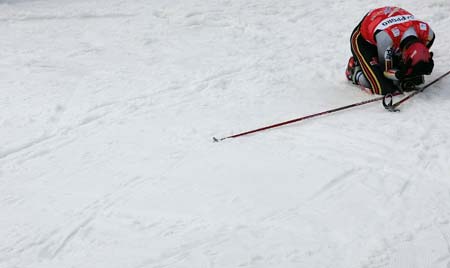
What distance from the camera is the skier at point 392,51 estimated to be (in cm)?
498

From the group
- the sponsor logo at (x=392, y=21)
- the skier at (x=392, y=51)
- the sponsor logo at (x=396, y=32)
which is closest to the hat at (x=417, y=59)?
the skier at (x=392, y=51)

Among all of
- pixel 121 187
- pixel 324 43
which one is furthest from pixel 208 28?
pixel 121 187

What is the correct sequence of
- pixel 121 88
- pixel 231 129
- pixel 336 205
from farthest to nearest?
pixel 121 88 → pixel 231 129 → pixel 336 205

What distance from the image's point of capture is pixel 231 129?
15.4 feet

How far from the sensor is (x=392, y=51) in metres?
5.17

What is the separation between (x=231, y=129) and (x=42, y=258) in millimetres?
2183

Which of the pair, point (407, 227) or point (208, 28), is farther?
point (208, 28)

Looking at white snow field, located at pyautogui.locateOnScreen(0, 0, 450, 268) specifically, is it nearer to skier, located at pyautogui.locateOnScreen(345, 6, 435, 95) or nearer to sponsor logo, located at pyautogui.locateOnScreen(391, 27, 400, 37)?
skier, located at pyautogui.locateOnScreen(345, 6, 435, 95)

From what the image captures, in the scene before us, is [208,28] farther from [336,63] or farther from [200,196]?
[200,196]

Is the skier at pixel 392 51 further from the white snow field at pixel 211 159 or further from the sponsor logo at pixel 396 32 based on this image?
the white snow field at pixel 211 159

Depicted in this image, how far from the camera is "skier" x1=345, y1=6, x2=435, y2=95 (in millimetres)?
4977

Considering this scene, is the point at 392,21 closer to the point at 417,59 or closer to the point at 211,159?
the point at 417,59

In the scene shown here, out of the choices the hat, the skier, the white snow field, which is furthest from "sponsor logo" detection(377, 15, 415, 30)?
the white snow field

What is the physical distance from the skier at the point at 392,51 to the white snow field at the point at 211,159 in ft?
0.86
